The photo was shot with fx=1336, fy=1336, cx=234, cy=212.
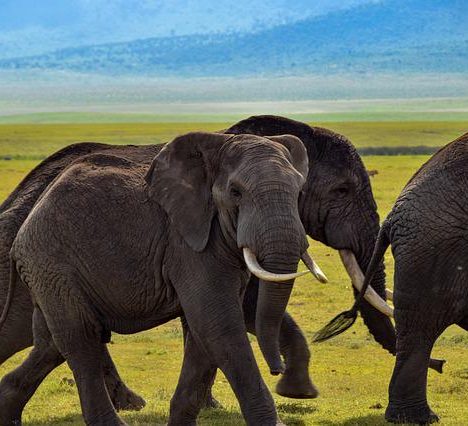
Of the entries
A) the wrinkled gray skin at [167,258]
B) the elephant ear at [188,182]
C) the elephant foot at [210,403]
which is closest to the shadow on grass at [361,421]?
the elephant foot at [210,403]

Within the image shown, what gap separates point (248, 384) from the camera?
775cm

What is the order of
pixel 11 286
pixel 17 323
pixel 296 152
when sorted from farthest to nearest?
1. pixel 17 323
2. pixel 11 286
3. pixel 296 152

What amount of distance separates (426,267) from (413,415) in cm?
105

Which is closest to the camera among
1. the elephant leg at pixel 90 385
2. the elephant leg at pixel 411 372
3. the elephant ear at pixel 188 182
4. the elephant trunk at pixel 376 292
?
the elephant ear at pixel 188 182

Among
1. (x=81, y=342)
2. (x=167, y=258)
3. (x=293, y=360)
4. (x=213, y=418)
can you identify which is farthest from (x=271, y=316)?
(x=293, y=360)

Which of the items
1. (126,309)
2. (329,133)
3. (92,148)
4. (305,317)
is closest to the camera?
(126,309)

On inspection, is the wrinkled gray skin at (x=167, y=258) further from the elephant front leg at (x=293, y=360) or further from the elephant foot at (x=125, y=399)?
the elephant front leg at (x=293, y=360)

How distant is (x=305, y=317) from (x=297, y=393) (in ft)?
19.7

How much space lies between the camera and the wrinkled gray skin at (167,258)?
7719 millimetres

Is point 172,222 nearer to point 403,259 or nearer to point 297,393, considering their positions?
point 403,259

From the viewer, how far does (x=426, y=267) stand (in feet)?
29.9

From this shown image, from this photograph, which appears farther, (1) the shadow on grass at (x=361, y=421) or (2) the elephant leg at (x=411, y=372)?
(1) the shadow on grass at (x=361, y=421)

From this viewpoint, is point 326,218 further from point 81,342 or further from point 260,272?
point 260,272

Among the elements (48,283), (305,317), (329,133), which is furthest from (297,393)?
(305,317)
